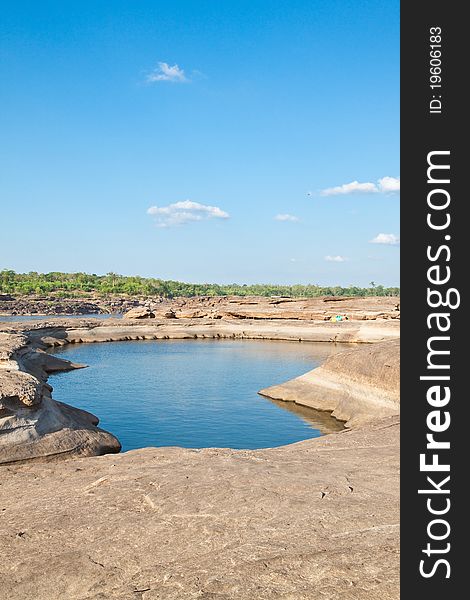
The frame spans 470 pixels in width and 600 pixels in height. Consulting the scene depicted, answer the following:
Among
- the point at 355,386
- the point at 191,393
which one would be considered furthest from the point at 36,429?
the point at 191,393

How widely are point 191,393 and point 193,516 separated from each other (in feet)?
102

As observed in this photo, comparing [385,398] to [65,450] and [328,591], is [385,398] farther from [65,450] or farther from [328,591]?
[328,591]

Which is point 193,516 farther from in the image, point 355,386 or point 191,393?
Result: point 191,393

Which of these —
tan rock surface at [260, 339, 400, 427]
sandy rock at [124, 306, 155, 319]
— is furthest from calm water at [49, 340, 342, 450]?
sandy rock at [124, 306, 155, 319]

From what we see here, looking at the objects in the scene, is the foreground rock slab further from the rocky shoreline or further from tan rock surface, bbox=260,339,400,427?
tan rock surface, bbox=260,339,400,427

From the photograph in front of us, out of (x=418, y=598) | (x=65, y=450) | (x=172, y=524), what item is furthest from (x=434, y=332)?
(x=65, y=450)

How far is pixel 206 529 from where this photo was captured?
400 inches

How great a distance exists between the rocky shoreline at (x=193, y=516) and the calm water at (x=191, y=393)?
7.85m

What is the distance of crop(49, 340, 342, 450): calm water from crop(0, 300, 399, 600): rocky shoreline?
7846 mm

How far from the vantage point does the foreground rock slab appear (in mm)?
7734

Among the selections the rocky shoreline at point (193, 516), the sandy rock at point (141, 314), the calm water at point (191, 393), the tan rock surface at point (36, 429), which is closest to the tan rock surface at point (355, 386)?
the calm water at point (191, 393)

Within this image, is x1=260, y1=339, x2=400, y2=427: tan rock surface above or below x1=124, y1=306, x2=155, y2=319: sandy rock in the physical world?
below

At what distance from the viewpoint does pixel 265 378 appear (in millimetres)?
49125

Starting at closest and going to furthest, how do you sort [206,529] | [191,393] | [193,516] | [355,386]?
[206,529]
[193,516]
[355,386]
[191,393]
